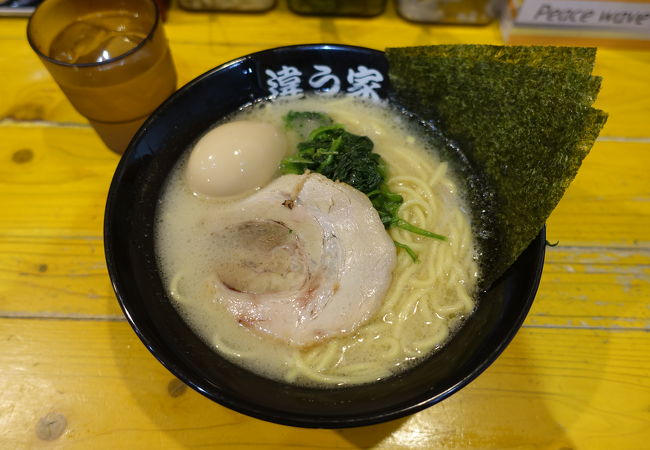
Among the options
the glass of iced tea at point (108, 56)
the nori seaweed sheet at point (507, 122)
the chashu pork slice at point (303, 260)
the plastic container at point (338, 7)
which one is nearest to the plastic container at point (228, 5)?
the plastic container at point (338, 7)

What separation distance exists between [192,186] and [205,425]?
0.72 meters

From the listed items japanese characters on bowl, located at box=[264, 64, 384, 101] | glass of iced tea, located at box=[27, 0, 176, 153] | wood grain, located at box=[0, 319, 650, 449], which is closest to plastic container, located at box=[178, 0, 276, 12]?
glass of iced tea, located at box=[27, 0, 176, 153]

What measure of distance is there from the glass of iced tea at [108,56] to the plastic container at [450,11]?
3.73 ft

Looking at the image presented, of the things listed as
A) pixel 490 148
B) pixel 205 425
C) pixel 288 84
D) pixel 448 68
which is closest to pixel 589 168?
pixel 490 148

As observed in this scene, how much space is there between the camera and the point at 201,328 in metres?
1.29

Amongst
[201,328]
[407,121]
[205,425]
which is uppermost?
[407,121]

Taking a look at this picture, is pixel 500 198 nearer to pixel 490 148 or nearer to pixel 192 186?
pixel 490 148

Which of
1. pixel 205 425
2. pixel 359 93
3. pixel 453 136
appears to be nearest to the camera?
pixel 205 425

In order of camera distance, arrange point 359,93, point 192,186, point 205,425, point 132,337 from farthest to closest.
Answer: point 359,93, point 192,186, point 132,337, point 205,425

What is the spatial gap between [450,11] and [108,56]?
4.91 ft

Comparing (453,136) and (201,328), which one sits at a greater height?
(453,136)

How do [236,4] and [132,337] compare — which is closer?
[132,337]

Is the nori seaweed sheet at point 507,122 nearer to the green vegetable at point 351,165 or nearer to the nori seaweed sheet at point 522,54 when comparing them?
the nori seaweed sheet at point 522,54

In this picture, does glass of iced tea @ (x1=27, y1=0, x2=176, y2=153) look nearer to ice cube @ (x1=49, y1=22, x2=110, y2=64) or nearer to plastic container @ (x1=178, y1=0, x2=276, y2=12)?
ice cube @ (x1=49, y1=22, x2=110, y2=64)
